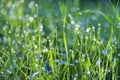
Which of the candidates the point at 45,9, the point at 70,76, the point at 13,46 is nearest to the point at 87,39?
the point at 70,76

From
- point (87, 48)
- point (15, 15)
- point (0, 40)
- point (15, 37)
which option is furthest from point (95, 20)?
point (87, 48)

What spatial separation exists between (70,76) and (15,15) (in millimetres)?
2290

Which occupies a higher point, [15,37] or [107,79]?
[15,37]

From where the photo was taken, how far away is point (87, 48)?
9.18 ft

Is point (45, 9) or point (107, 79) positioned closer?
point (107, 79)

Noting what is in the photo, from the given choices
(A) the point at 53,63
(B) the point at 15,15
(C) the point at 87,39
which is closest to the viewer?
(A) the point at 53,63

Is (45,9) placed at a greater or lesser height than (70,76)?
greater

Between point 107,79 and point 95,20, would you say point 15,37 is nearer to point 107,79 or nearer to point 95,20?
point 107,79

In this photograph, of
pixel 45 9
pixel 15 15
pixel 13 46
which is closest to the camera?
pixel 13 46

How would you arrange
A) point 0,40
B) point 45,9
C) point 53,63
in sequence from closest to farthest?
point 53,63 < point 0,40 < point 45,9

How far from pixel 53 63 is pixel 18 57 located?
14.8 inches

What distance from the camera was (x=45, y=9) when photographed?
230 inches

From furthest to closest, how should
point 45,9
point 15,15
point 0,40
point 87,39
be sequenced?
point 45,9
point 15,15
point 0,40
point 87,39

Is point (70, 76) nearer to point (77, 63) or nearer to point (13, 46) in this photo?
point (77, 63)
